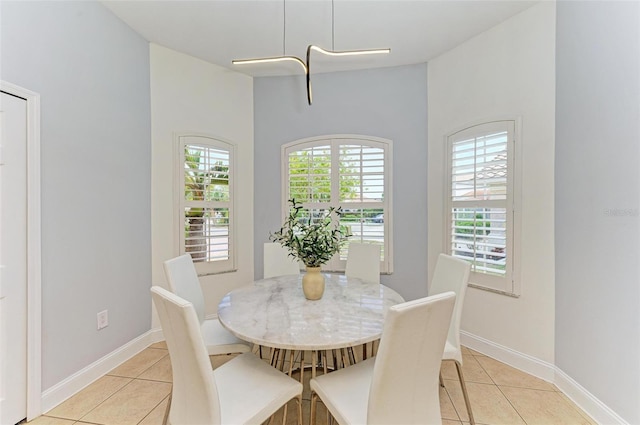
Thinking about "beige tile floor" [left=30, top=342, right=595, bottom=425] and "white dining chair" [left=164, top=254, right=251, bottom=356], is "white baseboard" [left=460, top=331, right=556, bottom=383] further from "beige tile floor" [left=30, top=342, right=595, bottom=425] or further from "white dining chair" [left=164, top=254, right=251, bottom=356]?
"white dining chair" [left=164, top=254, right=251, bottom=356]

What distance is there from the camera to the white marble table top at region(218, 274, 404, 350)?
137cm

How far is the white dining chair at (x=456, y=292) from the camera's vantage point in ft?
5.71

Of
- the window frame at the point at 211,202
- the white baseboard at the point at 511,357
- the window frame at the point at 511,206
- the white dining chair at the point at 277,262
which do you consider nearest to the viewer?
the white baseboard at the point at 511,357

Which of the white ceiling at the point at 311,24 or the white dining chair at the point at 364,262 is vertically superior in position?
the white ceiling at the point at 311,24

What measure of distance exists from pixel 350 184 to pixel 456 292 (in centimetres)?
182

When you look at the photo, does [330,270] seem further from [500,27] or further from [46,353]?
[500,27]

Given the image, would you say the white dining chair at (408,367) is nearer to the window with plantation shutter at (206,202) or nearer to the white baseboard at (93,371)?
the white baseboard at (93,371)

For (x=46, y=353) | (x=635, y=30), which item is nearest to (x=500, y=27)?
(x=635, y=30)

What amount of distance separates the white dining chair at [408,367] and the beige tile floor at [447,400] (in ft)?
2.66

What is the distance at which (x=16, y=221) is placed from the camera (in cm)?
179

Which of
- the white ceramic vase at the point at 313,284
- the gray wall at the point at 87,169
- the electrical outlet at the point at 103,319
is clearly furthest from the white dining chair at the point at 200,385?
the electrical outlet at the point at 103,319

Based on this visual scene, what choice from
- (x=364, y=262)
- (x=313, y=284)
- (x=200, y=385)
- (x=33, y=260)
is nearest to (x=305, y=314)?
(x=313, y=284)

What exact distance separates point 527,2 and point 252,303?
2966 mm

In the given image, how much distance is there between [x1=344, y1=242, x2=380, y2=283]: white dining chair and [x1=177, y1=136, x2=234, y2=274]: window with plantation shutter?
4.68 ft
